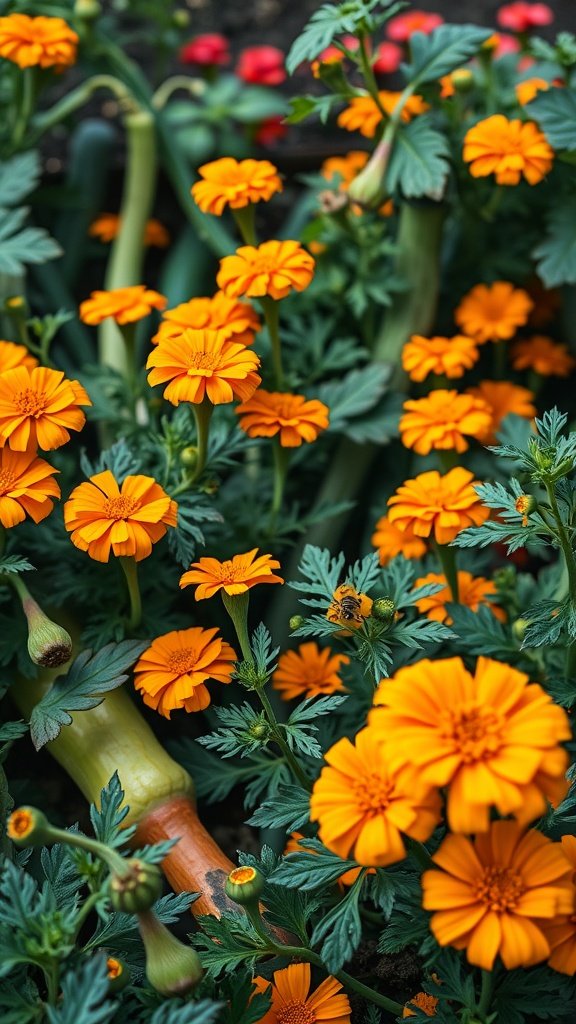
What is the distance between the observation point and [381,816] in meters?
0.72

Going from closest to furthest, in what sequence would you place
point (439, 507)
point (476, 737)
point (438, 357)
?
point (476, 737) → point (439, 507) → point (438, 357)

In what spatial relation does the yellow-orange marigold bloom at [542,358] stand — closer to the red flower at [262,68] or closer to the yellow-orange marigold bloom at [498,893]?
the red flower at [262,68]

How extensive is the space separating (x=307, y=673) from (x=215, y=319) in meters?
0.37

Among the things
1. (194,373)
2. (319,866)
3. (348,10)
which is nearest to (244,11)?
(348,10)

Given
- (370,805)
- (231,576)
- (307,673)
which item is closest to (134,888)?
(370,805)

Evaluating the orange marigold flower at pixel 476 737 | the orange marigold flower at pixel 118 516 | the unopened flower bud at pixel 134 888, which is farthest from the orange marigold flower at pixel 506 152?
the unopened flower bud at pixel 134 888

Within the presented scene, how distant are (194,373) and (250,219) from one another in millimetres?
306

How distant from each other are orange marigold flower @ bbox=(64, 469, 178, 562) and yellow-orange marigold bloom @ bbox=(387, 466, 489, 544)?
0.22 m

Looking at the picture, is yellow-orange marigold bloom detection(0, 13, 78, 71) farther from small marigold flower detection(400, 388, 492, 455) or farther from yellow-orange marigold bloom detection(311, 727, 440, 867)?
yellow-orange marigold bloom detection(311, 727, 440, 867)

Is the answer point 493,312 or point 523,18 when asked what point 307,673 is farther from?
point 523,18

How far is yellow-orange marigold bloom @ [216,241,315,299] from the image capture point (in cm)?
104

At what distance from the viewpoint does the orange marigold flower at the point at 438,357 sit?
1214 mm

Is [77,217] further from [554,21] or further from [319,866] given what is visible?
[319,866]

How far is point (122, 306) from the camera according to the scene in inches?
44.9
